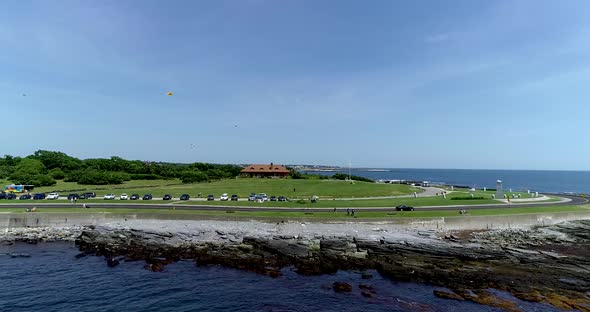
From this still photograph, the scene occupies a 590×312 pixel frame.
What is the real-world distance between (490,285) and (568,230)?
2625 cm

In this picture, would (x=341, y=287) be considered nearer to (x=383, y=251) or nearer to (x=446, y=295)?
(x=446, y=295)

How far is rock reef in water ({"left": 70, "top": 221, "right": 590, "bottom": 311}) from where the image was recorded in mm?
27547

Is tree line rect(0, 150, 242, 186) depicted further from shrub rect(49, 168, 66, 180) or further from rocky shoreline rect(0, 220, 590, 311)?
rocky shoreline rect(0, 220, 590, 311)

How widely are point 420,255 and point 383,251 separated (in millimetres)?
3550

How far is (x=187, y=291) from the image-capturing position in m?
26.6

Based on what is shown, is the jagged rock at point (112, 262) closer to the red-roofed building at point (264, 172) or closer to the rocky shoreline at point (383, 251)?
the rocky shoreline at point (383, 251)

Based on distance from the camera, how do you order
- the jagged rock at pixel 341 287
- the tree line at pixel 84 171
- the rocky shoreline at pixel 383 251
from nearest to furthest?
the jagged rock at pixel 341 287
the rocky shoreline at pixel 383 251
the tree line at pixel 84 171

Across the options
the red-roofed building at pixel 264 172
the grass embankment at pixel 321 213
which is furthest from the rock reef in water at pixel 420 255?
the red-roofed building at pixel 264 172

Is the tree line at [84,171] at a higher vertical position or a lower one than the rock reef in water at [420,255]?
higher

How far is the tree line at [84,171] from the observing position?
94688mm

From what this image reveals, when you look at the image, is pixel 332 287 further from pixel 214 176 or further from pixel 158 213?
pixel 214 176

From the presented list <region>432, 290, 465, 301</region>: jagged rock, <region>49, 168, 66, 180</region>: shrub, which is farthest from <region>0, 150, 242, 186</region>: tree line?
<region>432, 290, 465, 301</region>: jagged rock

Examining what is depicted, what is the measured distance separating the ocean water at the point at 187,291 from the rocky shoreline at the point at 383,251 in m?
1.35

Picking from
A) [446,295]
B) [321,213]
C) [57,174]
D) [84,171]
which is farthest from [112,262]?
[57,174]
